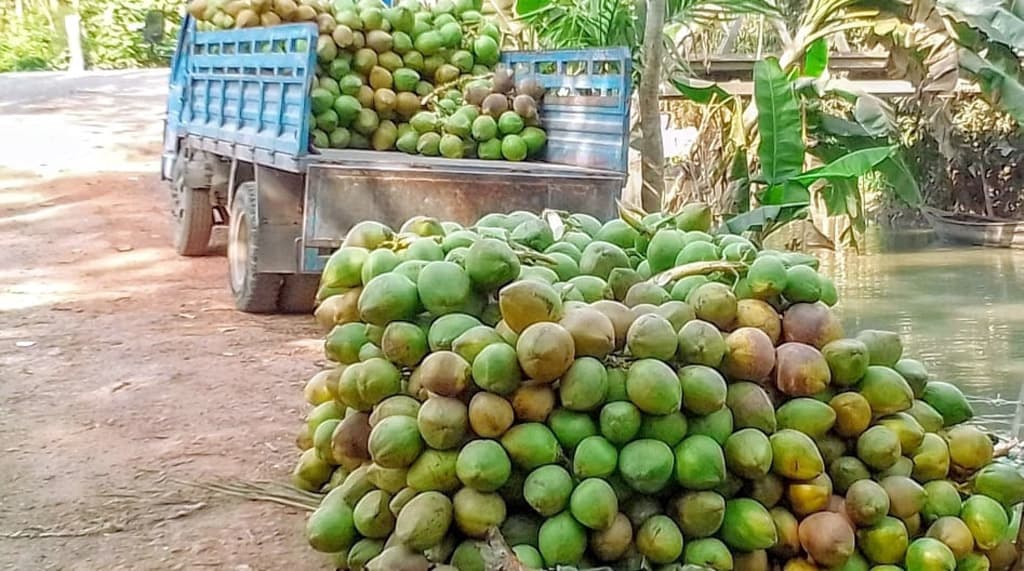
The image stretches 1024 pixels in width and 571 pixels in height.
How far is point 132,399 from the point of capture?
4.76 m

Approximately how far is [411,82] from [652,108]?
158 centimetres

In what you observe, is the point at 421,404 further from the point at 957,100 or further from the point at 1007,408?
the point at 957,100

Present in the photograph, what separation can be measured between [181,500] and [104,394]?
61.9 inches

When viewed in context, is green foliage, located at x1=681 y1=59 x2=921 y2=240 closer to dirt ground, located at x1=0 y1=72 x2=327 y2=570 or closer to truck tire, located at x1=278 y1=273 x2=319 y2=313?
dirt ground, located at x1=0 y1=72 x2=327 y2=570

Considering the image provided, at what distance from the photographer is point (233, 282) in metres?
6.94

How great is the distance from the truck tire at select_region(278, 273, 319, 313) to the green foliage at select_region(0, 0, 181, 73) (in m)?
20.5

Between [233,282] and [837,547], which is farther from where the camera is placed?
[233,282]

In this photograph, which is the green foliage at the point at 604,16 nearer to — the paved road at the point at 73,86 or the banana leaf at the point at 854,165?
the banana leaf at the point at 854,165

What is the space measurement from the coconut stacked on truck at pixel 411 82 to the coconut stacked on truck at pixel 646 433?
4.21 meters

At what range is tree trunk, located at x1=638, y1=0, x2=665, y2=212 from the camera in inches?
258

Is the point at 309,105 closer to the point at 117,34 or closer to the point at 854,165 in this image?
the point at 854,165

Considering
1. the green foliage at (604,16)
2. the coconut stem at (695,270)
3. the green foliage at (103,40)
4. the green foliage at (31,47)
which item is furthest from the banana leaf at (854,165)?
the green foliage at (31,47)

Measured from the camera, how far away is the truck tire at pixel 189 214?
8.13 m

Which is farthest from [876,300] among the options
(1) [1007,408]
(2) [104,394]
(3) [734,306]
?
(3) [734,306]
